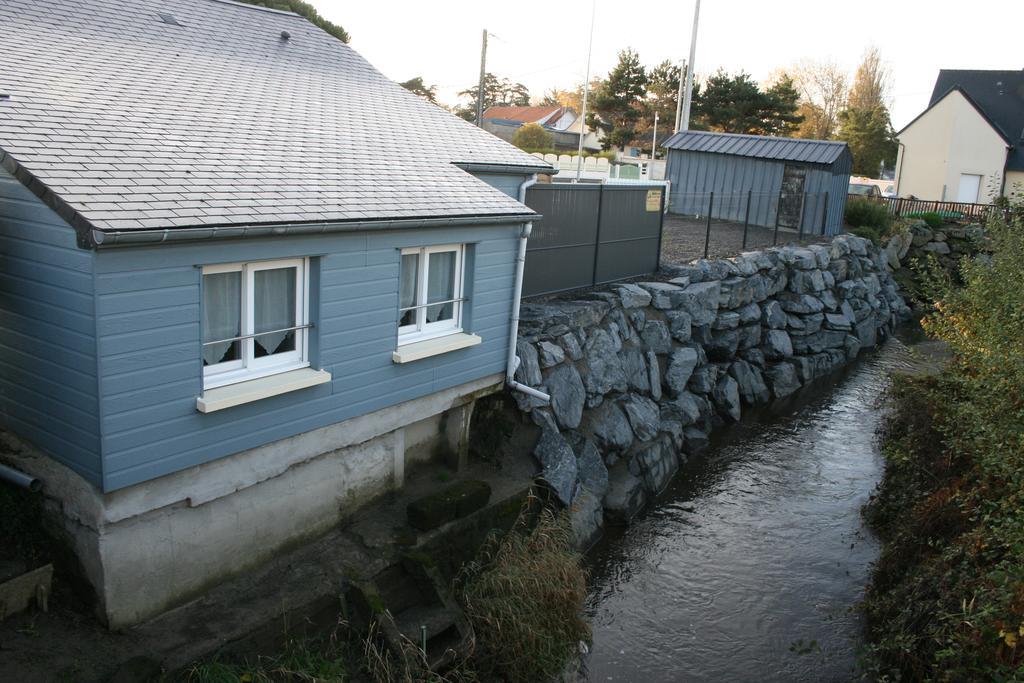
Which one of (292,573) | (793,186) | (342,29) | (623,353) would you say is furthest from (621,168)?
(292,573)

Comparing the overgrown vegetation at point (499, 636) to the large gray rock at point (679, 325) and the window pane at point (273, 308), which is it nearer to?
the window pane at point (273, 308)

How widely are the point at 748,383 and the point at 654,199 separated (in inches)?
172

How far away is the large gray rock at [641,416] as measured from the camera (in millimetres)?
13922

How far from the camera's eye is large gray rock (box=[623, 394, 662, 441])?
13.9 m

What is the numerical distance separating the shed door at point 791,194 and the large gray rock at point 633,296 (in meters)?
11.5

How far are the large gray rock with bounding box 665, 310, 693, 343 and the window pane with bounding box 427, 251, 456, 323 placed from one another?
711 centimetres

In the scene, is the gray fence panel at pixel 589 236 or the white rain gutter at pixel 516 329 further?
the gray fence panel at pixel 589 236

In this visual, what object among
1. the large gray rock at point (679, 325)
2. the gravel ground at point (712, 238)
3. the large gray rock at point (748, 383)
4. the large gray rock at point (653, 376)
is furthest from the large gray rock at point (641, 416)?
the gravel ground at point (712, 238)

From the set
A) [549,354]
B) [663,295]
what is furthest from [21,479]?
[663,295]

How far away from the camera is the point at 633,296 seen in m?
15.6

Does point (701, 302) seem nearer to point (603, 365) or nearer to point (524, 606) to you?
point (603, 365)

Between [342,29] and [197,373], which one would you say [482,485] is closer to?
[197,373]

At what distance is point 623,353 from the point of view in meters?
14.8

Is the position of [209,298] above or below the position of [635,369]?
above
